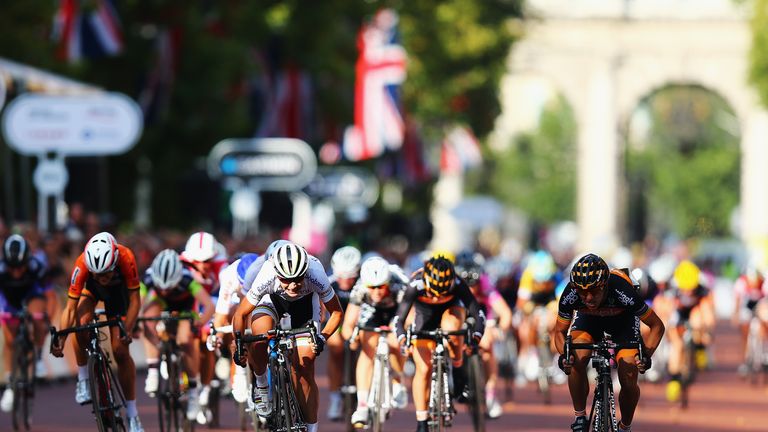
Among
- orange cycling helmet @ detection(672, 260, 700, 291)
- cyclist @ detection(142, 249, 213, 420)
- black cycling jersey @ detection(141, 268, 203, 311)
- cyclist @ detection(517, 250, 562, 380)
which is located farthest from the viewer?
orange cycling helmet @ detection(672, 260, 700, 291)

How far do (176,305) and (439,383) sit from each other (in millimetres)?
2574

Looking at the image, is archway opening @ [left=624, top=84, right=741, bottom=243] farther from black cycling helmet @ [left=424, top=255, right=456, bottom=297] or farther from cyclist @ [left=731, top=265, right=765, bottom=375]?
black cycling helmet @ [left=424, top=255, right=456, bottom=297]

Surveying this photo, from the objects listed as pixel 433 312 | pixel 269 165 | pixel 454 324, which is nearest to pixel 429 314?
pixel 433 312

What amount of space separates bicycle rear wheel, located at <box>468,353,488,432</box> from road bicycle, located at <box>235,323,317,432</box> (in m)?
4.07

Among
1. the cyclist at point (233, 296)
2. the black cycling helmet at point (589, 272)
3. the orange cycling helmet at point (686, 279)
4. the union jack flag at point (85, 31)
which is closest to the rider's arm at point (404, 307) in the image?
the cyclist at point (233, 296)

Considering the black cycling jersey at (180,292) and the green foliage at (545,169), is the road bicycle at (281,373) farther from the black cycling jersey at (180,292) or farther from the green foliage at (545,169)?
the green foliage at (545,169)

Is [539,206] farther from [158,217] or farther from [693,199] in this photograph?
[158,217]

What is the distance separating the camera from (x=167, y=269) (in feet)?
59.5

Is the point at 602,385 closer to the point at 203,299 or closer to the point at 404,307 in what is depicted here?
the point at 404,307

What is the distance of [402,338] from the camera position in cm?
1744

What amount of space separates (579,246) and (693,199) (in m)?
14.3

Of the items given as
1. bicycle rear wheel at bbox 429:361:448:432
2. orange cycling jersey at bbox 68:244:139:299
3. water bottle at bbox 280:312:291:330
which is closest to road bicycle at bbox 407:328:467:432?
bicycle rear wheel at bbox 429:361:448:432

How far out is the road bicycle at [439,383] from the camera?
1759cm

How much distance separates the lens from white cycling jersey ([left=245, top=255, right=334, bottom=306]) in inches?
595
